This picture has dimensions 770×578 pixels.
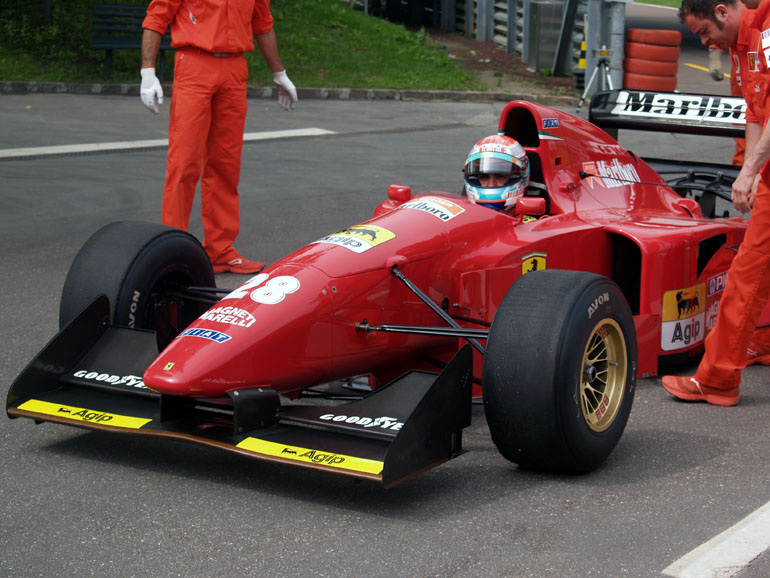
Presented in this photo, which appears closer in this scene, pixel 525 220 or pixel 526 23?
pixel 525 220

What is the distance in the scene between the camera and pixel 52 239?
8.44m

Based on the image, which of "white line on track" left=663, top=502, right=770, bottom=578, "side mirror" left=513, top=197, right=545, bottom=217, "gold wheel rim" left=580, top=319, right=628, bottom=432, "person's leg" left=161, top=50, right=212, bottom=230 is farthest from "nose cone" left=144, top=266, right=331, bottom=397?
"person's leg" left=161, top=50, right=212, bottom=230

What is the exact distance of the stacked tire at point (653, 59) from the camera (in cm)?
1580

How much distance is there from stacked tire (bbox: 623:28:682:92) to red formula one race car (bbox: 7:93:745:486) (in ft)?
35.3

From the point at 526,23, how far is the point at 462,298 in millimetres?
16134

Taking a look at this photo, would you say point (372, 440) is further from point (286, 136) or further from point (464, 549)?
point (286, 136)

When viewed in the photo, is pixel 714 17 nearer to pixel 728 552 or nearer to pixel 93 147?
pixel 728 552

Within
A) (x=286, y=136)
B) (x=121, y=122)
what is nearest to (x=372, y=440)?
(x=286, y=136)

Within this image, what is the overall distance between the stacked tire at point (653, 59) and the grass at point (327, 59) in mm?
2648

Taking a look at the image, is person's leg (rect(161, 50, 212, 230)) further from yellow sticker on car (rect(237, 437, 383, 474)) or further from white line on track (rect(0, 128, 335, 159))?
white line on track (rect(0, 128, 335, 159))

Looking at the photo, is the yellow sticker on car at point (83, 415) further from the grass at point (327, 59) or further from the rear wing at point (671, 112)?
the grass at point (327, 59)

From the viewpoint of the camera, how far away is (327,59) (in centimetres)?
1862

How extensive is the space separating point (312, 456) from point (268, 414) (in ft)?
1.08

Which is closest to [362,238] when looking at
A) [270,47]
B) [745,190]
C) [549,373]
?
[549,373]
